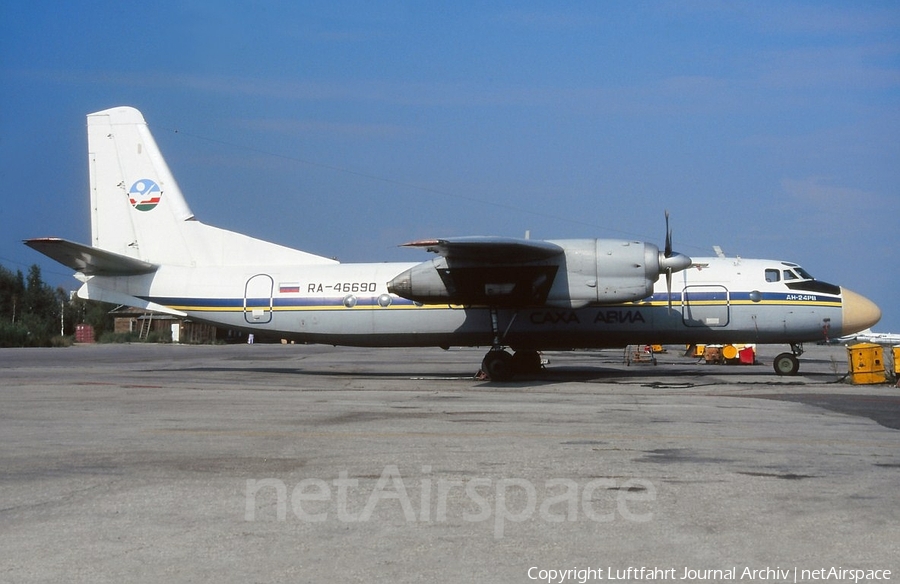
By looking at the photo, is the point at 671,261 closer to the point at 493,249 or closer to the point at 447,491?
the point at 493,249

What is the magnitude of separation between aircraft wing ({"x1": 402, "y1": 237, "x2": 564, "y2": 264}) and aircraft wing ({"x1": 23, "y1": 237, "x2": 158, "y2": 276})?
9666 millimetres

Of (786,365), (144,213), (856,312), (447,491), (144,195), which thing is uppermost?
(144,195)

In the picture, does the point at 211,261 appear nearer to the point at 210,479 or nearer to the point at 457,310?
the point at 457,310

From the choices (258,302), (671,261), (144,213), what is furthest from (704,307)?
(144,213)

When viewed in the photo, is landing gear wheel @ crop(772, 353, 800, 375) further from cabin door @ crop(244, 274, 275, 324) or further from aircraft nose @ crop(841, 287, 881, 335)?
cabin door @ crop(244, 274, 275, 324)

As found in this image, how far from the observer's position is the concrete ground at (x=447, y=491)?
5660 millimetres

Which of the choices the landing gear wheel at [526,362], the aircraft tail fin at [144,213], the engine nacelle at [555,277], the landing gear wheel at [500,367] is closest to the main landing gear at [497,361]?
the landing gear wheel at [500,367]

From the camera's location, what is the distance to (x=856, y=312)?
23.9 meters

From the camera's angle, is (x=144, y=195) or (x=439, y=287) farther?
(x=144, y=195)

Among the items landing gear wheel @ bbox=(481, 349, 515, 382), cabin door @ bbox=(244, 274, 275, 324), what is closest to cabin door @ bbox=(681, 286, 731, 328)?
landing gear wheel @ bbox=(481, 349, 515, 382)

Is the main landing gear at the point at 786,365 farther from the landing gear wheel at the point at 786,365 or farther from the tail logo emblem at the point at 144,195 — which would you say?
the tail logo emblem at the point at 144,195

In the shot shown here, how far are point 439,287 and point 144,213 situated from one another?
10373 mm

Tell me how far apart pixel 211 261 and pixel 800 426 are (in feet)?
62.4

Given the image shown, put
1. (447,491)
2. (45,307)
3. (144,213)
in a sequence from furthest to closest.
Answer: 1. (45,307)
2. (144,213)
3. (447,491)
